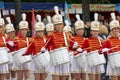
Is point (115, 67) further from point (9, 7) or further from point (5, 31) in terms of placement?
point (9, 7)

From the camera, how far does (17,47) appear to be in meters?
15.1

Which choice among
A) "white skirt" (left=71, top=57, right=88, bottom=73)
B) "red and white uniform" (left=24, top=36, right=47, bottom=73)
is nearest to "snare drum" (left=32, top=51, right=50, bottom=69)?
"red and white uniform" (left=24, top=36, right=47, bottom=73)

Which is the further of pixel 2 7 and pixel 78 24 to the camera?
pixel 2 7

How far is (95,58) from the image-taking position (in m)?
14.0

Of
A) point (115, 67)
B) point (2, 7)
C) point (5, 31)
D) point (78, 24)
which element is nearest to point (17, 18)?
point (2, 7)

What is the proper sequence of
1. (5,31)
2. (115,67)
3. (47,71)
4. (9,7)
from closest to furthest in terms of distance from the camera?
(115,67), (47,71), (5,31), (9,7)

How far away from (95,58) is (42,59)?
52.9 inches

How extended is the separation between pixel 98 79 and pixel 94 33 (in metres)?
1.25

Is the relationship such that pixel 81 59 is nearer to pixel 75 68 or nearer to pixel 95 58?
pixel 75 68

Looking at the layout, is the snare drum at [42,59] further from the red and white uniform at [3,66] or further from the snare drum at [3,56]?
the red and white uniform at [3,66]

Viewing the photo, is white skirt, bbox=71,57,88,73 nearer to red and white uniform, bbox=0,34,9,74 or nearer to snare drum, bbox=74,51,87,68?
snare drum, bbox=74,51,87,68

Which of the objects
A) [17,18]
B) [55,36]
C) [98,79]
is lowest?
[98,79]

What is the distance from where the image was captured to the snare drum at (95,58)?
549 inches

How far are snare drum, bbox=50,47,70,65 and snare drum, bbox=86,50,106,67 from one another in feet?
3.27
